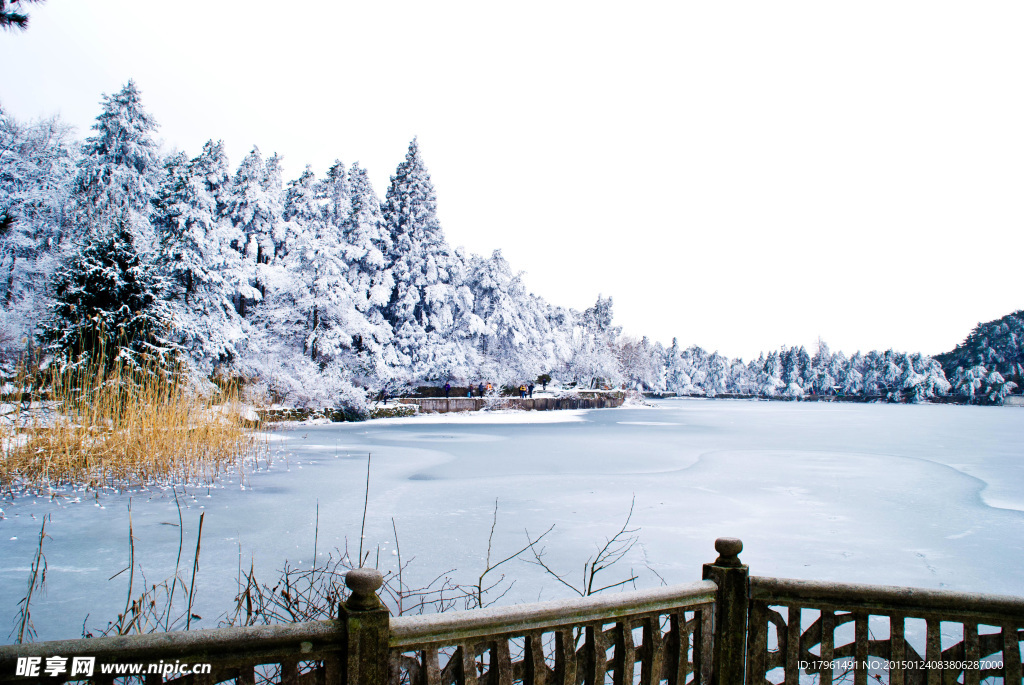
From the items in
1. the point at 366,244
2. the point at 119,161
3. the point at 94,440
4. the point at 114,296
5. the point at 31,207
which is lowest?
the point at 94,440

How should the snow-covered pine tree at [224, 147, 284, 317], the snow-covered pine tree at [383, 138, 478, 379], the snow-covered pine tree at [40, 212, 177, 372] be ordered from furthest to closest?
the snow-covered pine tree at [383, 138, 478, 379]
the snow-covered pine tree at [224, 147, 284, 317]
the snow-covered pine tree at [40, 212, 177, 372]

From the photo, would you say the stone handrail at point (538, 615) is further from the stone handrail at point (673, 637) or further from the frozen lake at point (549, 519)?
the frozen lake at point (549, 519)

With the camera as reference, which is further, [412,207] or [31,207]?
[412,207]

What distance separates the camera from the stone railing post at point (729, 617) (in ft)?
7.20

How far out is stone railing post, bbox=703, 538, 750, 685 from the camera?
2.20m

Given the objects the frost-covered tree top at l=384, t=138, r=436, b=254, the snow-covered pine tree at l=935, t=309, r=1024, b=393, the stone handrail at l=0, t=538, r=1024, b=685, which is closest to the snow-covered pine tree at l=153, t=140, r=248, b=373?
the frost-covered tree top at l=384, t=138, r=436, b=254

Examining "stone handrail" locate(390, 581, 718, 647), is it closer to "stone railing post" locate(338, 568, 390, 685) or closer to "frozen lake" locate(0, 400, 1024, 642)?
"stone railing post" locate(338, 568, 390, 685)

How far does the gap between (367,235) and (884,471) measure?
23.2m

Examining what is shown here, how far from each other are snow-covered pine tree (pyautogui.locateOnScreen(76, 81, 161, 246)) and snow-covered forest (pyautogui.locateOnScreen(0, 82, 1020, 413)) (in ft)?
0.20

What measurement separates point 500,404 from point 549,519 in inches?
1015

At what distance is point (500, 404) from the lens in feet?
108

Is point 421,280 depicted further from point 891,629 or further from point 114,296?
point 891,629

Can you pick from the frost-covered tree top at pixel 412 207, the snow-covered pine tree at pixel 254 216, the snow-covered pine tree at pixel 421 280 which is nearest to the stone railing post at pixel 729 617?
the snow-covered pine tree at pixel 254 216

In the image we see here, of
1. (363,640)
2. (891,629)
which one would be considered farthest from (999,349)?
(363,640)
